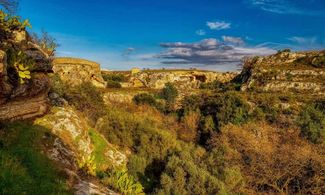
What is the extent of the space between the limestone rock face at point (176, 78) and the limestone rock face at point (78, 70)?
18338mm

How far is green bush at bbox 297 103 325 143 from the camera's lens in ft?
111

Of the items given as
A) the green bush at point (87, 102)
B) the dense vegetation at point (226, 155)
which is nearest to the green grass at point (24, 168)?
the dense vegetation at point (226, 155)

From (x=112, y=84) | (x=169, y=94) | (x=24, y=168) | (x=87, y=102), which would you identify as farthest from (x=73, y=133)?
(x=112, y=84)

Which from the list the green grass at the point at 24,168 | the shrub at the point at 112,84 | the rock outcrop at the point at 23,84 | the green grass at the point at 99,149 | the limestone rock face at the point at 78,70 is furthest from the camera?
the shrub at the point at 112,84

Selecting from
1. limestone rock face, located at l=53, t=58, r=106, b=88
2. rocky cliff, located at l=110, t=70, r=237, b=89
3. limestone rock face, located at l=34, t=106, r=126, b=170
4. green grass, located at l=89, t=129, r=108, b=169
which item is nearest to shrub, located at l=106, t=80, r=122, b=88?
limestone rock face, located at l=53, t=58, r=106, b=88

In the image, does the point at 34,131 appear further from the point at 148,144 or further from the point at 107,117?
the point at 107,117

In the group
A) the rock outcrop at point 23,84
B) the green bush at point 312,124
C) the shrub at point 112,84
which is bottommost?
the green bush at point 312,124

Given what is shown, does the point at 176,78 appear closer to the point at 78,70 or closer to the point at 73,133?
the point at 78,70

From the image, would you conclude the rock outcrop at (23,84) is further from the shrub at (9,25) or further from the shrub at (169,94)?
the shrub at (169,94)

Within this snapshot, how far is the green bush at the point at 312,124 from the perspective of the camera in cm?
3394

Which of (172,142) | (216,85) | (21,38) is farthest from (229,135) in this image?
(216,85)

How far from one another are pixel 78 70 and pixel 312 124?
45838 mm

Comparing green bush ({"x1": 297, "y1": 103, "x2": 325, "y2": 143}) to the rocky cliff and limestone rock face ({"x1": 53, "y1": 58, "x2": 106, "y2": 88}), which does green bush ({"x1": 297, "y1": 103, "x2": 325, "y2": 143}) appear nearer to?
limestone rock face ({"x1": 53, "y1": 58, "x2": 106, "y2": 88})

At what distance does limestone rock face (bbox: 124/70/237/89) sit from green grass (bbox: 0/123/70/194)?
7602 centimetres
